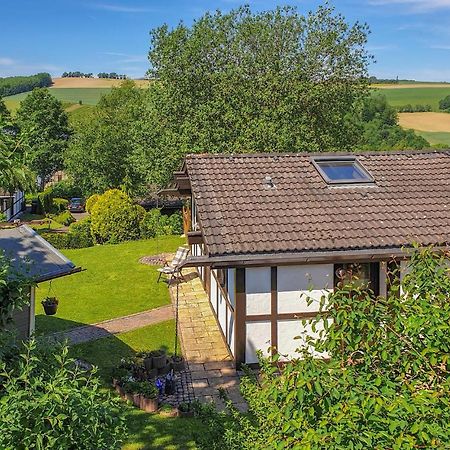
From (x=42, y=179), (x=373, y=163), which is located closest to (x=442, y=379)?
(x=373, y=163)

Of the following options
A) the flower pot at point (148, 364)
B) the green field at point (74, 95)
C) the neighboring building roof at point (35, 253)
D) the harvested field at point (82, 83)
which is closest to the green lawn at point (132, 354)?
the flower pot at point (148, 364)

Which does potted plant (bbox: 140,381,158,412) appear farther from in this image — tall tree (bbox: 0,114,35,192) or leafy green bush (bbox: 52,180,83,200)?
leafy green bush (bbox: 52,180,83,200)

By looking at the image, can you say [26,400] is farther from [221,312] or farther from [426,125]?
[426,125]

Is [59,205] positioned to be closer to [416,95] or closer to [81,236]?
[81,236]

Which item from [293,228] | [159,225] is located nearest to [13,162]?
[293,228]

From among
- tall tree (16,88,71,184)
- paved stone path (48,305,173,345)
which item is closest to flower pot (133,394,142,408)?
paved stone path (48,305,173,345)

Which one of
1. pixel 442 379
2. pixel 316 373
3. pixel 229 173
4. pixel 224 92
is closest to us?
pixel 316 373
